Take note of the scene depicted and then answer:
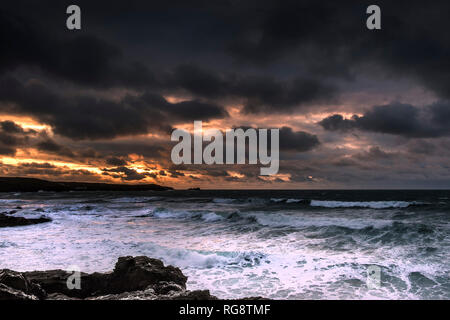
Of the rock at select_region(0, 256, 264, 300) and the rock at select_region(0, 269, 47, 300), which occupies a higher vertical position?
the rock at select_region(0, 269, 47, 300)

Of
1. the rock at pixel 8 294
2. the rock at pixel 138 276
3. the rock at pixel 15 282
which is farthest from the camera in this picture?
the rock at pixel 138 276

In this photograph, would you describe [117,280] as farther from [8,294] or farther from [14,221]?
[14,221]

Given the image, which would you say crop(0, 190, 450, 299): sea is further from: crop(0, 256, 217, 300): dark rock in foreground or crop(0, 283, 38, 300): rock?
crop(0, 283, 38, 300): rock

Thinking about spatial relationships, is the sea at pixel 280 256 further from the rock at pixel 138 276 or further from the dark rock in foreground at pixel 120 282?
the dark rock in foreground at pixel 120 282

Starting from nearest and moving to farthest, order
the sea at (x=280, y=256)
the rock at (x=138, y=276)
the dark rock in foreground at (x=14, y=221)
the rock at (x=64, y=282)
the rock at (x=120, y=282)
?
1. the rock at (x=120, y=282)
2. the rock at (x=64, y=282)
3. the rock at (x=138, y=276)
4. the sea at (x=280, y=256)
5. the dark rock in foreground at (x=14, y=221)

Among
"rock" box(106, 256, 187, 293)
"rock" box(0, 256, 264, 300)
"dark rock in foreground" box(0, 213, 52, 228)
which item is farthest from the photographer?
"dark rock in foreground" box(0, 213, 52, 228)

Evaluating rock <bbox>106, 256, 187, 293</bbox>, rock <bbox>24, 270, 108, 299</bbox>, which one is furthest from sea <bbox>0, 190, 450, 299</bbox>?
rock <bbox>24, 270, 108, 299</bbox>

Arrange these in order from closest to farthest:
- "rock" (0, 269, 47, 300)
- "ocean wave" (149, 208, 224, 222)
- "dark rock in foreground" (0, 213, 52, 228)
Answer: "rock" (0, 269, 47, 300) < "dark rock in foreground" (0, 213, 52, 228) < "ocean wave" (149, 208, 224, 222)

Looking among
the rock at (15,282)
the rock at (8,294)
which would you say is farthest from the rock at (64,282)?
the rock at (8,294)

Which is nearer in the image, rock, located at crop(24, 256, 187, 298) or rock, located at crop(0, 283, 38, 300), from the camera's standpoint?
Result: rock, located at crop(0, 283, 38, 300)

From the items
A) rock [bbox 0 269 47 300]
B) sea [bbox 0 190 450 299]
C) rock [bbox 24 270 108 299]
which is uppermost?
rock [bbox 0 269 47 300]

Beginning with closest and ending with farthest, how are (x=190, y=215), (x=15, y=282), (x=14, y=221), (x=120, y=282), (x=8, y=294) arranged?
1. (x=8, y=294)
2. (x=15, y=282)
3. (x=120, y=282)
4. (x=14, y=221)
5. (x=190, y=215)

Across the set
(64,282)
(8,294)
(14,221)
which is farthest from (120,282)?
(14,221)
